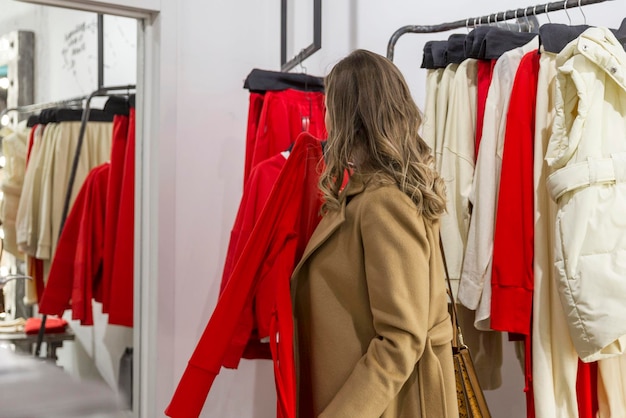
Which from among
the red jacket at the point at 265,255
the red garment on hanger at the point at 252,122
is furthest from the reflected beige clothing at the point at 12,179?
the red jacket at the point at 265,255

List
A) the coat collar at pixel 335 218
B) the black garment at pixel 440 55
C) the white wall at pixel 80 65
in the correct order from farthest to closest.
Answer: the white wall at pixel 80 65, the black garment at pixel 440 55, the coat collar at pixel 335 218

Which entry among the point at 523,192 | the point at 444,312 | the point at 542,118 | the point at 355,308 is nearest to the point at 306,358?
the point at 355,308

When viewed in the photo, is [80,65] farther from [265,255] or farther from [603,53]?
[603,53]

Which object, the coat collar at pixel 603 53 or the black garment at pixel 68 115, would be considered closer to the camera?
the coat collar at pixel 603 53

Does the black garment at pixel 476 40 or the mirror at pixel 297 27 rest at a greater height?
the mirror at pixel 297 27

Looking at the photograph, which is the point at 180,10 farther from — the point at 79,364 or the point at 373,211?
the point at 373,211

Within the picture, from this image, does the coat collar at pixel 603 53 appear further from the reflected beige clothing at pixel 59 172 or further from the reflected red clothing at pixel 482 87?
the reflected beige clothing at pixel 59 172

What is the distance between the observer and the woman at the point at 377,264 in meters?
1.38

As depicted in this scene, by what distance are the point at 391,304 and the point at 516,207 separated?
0.48m

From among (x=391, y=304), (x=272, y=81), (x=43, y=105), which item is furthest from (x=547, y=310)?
(x=43, y=105)

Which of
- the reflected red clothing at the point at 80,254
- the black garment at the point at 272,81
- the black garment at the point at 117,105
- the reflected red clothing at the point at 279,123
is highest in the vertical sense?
the black garment at the point at 272,81

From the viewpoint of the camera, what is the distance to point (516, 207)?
1.69 meters

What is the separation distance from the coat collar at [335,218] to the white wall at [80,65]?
1.31 metres

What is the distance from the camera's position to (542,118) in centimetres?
167
